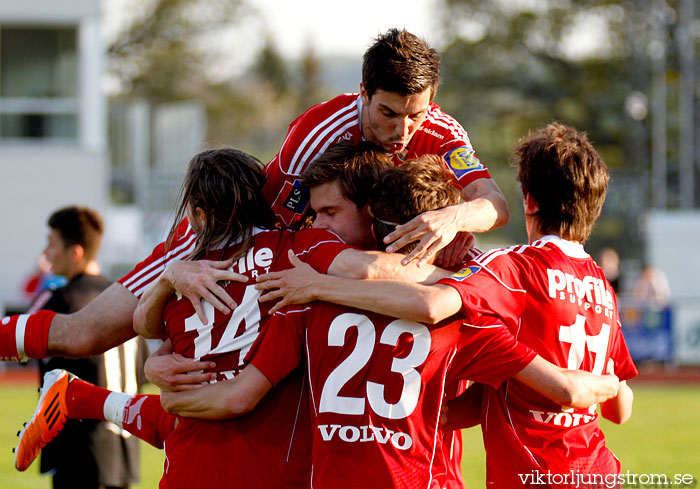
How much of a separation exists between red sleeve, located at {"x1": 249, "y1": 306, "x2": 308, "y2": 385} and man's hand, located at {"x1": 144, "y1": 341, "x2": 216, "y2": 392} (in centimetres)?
21

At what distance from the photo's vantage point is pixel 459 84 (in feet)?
113

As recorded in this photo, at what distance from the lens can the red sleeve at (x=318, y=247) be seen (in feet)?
10.9

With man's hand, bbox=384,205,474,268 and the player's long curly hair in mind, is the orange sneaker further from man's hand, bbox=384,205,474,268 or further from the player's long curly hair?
man's hand, bbox=384,205,474,268

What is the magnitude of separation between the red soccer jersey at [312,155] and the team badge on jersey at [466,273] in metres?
0.61

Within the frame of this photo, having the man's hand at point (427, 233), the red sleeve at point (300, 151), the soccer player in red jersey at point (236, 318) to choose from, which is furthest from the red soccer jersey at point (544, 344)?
the red sleeve at point (300, 151)

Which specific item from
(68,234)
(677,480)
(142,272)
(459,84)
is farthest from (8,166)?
(459,84)

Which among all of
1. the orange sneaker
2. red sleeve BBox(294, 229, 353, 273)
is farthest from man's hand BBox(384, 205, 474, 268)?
the orange sneaker

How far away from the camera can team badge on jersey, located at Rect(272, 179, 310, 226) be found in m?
3.83

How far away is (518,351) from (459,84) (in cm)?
3196

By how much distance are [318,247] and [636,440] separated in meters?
8.12

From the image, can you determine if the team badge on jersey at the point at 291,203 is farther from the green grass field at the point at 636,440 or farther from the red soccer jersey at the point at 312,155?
the green grass field at the point at 636,440

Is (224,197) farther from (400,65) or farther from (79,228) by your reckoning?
(79,228)

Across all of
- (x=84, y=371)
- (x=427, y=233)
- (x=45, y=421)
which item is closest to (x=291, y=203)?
(x=427, y=233)

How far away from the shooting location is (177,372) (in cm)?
343
